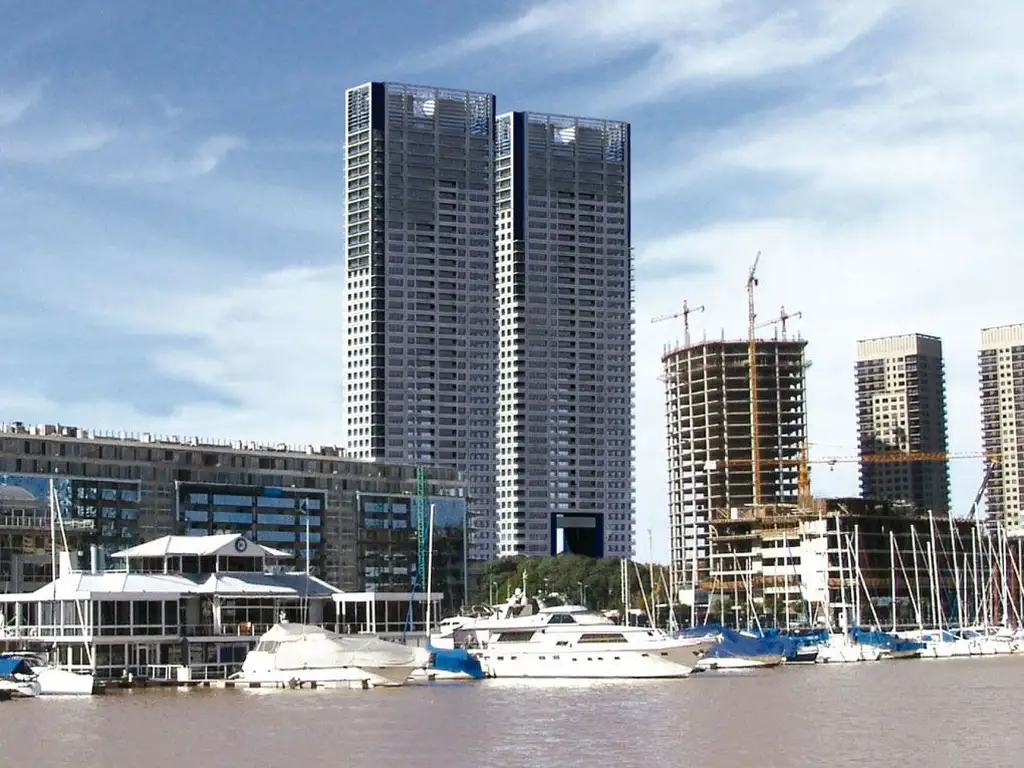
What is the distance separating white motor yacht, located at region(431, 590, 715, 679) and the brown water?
7878 mm

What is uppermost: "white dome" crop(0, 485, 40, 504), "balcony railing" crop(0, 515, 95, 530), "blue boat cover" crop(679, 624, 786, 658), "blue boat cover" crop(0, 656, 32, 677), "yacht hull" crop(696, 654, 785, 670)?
"white dome" crop(0, 485, 40, 504)

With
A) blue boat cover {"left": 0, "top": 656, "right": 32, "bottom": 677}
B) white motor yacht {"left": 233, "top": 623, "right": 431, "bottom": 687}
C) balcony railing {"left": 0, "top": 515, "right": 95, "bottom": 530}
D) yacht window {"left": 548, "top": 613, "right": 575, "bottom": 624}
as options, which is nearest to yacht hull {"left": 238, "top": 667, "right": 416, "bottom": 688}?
white motor yacht {"left": 233, "top": 623, "right": 431, "bottom": 687}

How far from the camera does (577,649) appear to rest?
474 ft

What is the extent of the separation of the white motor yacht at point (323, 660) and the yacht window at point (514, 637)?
15.6 metres

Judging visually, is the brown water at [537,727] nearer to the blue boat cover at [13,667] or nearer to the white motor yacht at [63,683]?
the white motor yacht at [63,683]

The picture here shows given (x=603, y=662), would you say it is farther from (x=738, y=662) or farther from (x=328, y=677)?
(x=738, y=662)

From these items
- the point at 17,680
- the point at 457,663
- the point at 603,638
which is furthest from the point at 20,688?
the point at 603,638

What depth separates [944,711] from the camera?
104500mm

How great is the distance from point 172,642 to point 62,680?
12093 millimetres

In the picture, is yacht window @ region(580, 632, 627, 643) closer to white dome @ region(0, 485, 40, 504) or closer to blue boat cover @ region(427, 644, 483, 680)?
blue boat cover @ region(427, 644, 483, 680)

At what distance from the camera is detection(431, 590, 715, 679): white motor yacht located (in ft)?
472

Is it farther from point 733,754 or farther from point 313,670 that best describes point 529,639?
point 733,754

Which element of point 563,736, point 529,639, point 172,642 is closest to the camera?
point 563,736

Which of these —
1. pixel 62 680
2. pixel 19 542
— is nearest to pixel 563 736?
pixel 62 680
